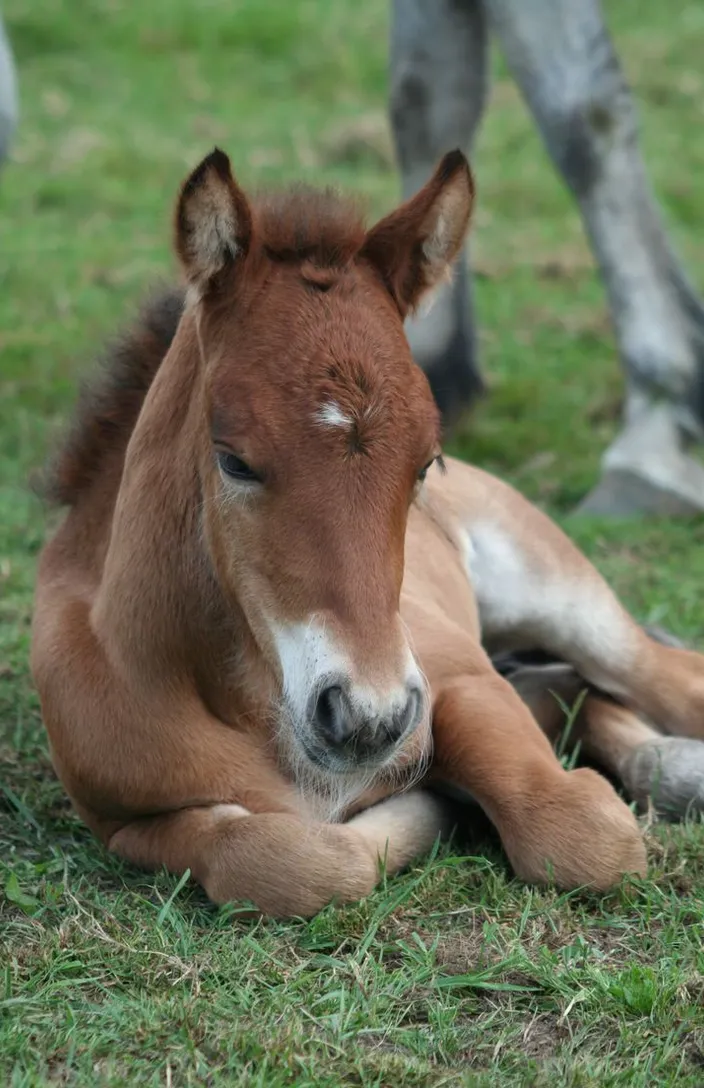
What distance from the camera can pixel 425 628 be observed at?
152 inches

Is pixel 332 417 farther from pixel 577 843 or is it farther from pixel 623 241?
pixel 623 241

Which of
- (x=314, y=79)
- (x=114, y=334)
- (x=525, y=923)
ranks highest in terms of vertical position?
(x=314, y=79)

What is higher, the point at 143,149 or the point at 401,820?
the point at 143,149

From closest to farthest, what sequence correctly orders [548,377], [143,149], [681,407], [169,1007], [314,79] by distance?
[169,1007]
[681,407]
[548,377]
[143,149]
[314,79]

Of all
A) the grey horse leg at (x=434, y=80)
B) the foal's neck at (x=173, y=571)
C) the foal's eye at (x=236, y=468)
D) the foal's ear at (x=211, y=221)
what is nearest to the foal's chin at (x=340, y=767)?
the foal's neck at (x=173, y=571)

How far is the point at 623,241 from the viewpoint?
6012 millimetres

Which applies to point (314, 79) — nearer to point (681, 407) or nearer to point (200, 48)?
point (200, 48)

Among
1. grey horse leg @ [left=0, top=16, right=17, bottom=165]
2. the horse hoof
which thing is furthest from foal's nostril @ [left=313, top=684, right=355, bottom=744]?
the horse hoof

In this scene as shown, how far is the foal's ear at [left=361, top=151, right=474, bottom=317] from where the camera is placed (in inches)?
131

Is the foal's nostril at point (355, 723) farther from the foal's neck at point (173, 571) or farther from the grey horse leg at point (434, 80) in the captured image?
the grey horse leg at point (434, 80)

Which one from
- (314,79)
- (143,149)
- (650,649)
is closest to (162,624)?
(650,649)

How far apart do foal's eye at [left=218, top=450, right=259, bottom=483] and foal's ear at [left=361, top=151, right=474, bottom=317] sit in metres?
0.54

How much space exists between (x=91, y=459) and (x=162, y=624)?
815 millimetres

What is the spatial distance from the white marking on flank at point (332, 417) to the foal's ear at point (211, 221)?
16.2 inches
